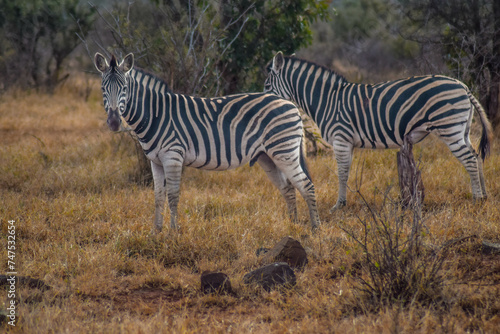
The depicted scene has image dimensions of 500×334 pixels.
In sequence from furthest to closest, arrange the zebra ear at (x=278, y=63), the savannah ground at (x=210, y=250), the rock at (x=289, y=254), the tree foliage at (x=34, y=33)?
the tree foliage at (x=34, y=33) < the zebra ear at (x=278, y=63) < the rock at (x=289, y=254) < the savannah ground at (x=210, y=250)

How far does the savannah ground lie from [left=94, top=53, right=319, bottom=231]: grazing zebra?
508mm

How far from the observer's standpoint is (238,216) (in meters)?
5.49

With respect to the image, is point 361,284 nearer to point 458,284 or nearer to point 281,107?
point 458,284

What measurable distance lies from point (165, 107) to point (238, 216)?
1413 mm

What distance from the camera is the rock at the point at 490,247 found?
456 cm

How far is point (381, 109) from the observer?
616 centimetres

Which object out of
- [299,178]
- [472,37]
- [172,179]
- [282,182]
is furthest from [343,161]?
[472,37]

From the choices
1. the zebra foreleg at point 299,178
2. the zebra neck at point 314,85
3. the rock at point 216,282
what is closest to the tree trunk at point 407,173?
the zebra foreleg at point 299,178

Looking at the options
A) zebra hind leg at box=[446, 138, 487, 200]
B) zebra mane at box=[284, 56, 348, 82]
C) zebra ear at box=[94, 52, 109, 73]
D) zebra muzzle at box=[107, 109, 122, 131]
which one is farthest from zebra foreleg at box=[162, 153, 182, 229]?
zebra hind leg at box=[446, 138, 487, 200]

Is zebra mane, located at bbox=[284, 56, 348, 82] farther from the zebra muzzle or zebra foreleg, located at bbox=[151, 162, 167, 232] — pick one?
the zebra muzzle

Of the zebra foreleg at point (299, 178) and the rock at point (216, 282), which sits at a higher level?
the zebra foreleg at point (299, 178)

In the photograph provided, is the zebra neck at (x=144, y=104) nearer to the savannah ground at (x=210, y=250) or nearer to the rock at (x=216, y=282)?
the savannah ground at (x=210, y=250)

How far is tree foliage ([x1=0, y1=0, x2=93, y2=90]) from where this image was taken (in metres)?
14.9

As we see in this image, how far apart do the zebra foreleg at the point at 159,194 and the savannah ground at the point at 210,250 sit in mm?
166
